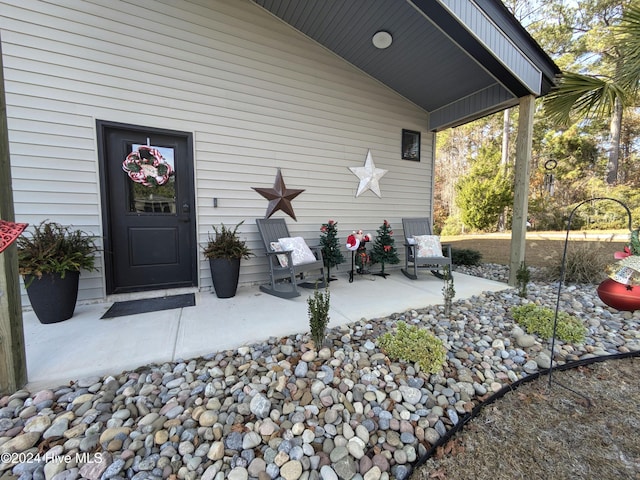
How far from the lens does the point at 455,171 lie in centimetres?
1569

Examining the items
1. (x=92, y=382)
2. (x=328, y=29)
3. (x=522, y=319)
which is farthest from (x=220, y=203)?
(x=522, y=319)

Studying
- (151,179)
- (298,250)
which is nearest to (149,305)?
(151,179)

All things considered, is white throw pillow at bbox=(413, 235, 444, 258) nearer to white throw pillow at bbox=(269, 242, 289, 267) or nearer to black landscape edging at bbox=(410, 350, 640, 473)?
white throw pillow at bbox=(269, 242, 289, 267)

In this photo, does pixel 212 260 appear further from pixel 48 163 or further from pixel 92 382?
pixel 48 163

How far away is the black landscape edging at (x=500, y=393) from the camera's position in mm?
1234

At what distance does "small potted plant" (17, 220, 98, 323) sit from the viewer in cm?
229

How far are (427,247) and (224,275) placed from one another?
2975 mm

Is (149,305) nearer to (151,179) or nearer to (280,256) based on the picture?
(151,179)

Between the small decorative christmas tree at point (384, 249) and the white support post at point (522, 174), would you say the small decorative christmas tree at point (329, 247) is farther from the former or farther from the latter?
the white support post at point (522, 174)

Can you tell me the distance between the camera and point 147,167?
3.09 m

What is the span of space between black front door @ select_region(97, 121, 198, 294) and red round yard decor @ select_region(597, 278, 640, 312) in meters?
3.66

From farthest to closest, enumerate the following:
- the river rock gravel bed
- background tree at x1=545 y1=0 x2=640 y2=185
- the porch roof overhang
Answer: background tree at x1=545 y1=0 x2=640 y2=185 → the porch roof overhang → the river rock gravel bed

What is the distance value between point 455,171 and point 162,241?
16311mm

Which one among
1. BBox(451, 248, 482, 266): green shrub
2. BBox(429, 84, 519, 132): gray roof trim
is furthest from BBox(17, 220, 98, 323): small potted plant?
BBox(451, 248, 482, 266): green shrub
